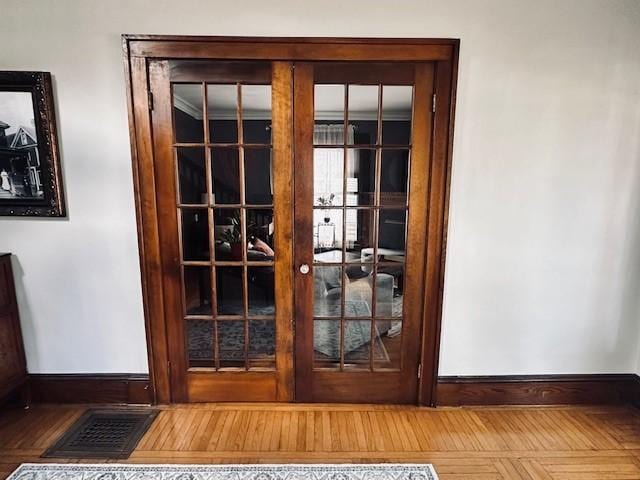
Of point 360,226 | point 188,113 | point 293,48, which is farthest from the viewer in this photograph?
point 360,226

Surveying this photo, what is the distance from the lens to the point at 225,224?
2188mm

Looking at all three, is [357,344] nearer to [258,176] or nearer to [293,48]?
[258,176]

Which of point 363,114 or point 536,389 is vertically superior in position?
point 363,114

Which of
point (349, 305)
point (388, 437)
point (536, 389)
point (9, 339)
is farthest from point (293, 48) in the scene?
point (536, 389)

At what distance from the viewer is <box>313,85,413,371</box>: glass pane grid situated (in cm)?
207

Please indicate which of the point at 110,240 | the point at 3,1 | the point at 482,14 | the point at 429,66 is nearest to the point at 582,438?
the point at 429,66

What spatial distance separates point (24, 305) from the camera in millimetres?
2209

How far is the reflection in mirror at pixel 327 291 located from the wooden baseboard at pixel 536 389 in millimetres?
842

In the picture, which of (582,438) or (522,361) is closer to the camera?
(582,438)

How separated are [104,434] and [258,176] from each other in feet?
5.75

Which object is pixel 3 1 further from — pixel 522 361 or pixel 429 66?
Answer: pixel 522 361

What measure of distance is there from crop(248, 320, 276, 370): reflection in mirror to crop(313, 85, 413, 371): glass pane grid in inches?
11.3

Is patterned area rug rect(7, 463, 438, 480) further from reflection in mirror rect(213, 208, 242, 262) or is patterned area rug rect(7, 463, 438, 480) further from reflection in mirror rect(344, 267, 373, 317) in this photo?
reflection in mirror rect(213, 208, 242, 262)

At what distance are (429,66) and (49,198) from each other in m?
2.37
